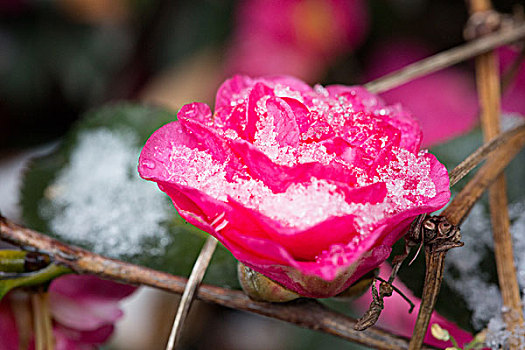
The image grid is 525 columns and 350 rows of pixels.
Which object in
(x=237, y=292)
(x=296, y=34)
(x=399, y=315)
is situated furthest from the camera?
(x=296, y=34)

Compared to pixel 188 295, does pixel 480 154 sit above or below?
above

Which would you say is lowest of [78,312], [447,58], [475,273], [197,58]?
[78,312]

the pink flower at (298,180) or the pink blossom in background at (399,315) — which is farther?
the pink blossom in background at (399,315)

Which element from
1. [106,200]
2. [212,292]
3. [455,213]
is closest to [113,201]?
[106,200]

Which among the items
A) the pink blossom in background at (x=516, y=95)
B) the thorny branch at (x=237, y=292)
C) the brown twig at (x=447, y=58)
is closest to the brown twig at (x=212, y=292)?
the thorny branch at (x=237, y=292)

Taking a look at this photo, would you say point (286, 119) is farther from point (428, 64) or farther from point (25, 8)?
point (25, 8)

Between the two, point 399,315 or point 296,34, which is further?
point 296,34

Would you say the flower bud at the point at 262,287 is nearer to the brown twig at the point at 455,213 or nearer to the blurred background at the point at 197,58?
the brown twig at the point at 455,213

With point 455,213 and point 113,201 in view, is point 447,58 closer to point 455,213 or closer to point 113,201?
point 455,213
